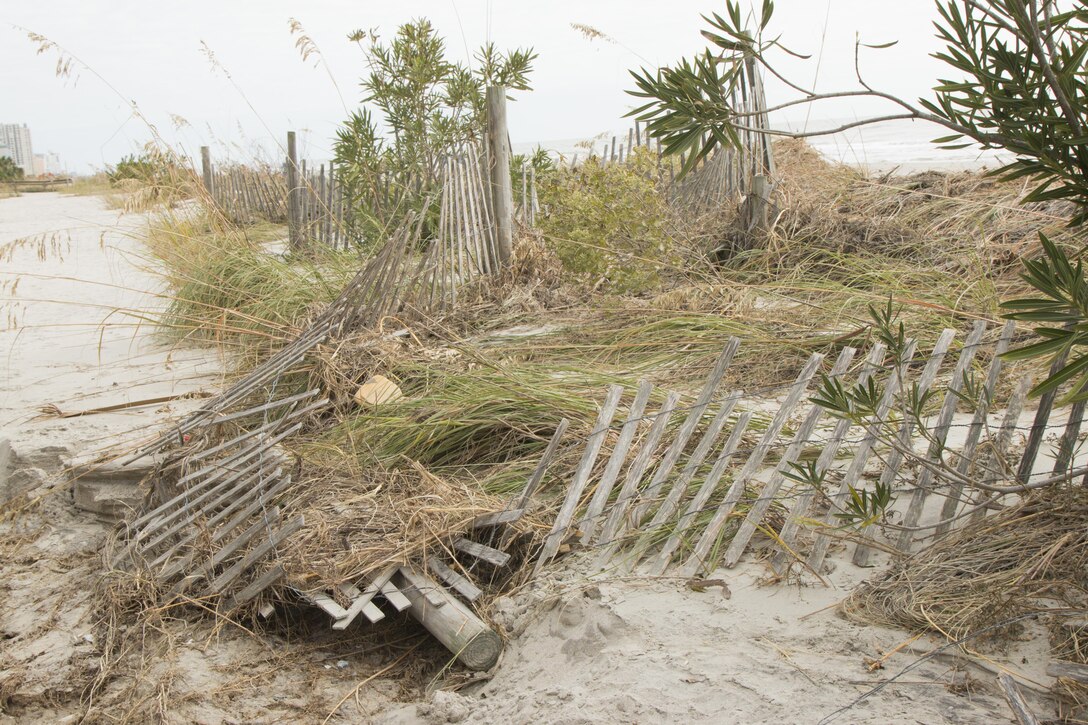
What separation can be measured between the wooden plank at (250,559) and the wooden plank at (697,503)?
1.24m

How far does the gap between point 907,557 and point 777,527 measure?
1.49 feet

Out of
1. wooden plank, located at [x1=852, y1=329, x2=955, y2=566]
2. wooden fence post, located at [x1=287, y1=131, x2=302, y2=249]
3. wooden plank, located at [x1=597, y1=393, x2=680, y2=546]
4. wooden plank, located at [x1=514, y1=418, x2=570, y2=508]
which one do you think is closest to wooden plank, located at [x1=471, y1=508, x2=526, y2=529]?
wooden plank, located at [x1=514, y1=418, x2=570, y2=508]

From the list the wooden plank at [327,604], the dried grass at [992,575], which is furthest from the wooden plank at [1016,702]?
the wooden plank at [327,604]

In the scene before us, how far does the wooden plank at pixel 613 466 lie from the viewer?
2963mm

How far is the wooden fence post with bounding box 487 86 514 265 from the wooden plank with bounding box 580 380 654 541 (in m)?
3.23

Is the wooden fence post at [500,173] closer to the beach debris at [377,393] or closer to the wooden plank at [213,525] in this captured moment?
the beach debris at [377,393]

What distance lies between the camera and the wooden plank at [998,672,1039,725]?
1.78 m

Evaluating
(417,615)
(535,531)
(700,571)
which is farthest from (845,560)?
(417,615)

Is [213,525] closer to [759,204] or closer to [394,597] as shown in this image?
[394,597]

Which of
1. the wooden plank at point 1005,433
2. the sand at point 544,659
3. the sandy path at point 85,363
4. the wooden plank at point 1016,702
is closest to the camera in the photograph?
the wooden plank at point 1016,702

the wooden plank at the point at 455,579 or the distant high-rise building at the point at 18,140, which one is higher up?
the distant high-rise building at the point at 18,140

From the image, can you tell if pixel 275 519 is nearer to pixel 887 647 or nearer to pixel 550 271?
pixel 887 647

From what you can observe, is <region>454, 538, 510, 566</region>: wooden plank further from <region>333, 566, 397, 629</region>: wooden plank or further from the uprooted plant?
the uprooted plant

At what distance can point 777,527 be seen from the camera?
2859 millimetres
